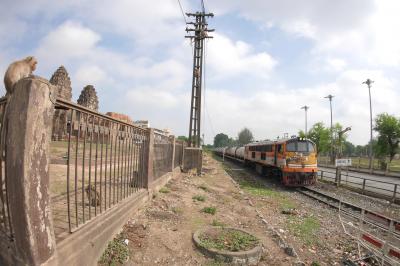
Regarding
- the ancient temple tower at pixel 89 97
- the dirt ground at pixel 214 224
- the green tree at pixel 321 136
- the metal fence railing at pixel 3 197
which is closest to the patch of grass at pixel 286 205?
the dirt ground at pixel 214 224

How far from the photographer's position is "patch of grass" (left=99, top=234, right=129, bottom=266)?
4.91 meters

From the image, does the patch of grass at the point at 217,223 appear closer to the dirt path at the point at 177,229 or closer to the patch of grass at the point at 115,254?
the dirt path at the point at 177,229

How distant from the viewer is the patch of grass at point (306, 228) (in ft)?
27.4

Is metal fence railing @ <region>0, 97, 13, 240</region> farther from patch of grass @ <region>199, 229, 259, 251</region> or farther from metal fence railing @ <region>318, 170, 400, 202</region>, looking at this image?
metal fence railing @ <region>318, 170, 400, 202</region>

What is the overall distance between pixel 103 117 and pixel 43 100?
1.84 meters

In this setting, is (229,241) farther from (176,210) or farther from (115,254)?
(176,210)

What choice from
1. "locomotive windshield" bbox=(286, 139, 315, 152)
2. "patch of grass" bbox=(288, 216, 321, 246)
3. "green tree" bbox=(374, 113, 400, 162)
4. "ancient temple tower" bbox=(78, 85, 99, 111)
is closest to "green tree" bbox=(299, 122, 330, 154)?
"green tree" bbox=(374, 113, 400, 162)

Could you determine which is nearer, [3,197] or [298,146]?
[3,197]

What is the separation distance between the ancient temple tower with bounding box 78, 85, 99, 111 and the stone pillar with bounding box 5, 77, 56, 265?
1299 inches

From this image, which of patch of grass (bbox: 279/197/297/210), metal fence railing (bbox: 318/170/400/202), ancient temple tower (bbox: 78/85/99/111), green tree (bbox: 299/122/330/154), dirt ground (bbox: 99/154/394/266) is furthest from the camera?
green tree (bbox: 299/122/330/154)

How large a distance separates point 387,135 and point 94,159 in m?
62.9

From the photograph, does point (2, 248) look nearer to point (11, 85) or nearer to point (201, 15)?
point (11, 85)

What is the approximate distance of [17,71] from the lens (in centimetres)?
392

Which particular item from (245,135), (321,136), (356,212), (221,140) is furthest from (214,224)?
(221,140)
